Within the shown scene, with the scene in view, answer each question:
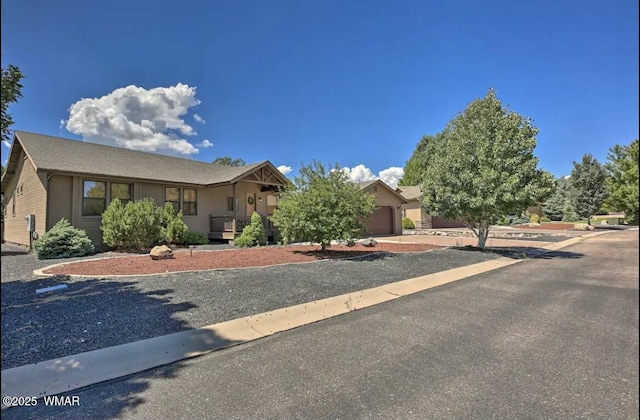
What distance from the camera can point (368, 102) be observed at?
1386 centimetres

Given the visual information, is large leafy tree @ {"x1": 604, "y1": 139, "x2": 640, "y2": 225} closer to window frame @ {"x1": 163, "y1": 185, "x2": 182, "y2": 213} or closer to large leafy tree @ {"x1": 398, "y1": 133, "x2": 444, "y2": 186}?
window frame @ {"x1": 163, "y1": 185, "x2": 182, "y2": 213}

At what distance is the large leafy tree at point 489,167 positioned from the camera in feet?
40.0

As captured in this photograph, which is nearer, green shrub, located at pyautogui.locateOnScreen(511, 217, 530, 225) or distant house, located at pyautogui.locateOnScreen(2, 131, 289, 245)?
distant house, located at pyautogui.locateOnScreen(2, 131, 289, 245)

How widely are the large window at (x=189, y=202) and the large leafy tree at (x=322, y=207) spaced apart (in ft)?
21.3

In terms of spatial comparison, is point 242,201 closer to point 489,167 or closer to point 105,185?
point 105,185

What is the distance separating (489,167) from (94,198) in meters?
15.8

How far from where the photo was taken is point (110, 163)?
1484 cm

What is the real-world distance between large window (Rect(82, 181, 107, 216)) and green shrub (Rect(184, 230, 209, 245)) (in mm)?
3498

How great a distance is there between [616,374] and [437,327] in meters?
3.51

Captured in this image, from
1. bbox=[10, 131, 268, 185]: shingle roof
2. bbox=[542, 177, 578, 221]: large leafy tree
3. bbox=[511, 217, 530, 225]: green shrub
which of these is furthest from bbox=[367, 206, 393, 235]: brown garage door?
bbox=[542, 177, 578, 221]: large leafy tree

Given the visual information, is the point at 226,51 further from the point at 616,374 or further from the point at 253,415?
the point at 616,374

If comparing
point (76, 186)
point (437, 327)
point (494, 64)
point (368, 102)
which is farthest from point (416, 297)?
point (76, 186)

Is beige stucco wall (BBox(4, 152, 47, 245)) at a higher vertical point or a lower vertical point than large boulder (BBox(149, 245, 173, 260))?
higher

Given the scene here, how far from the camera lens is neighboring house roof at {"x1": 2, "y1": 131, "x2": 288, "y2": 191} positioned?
1293 cm
